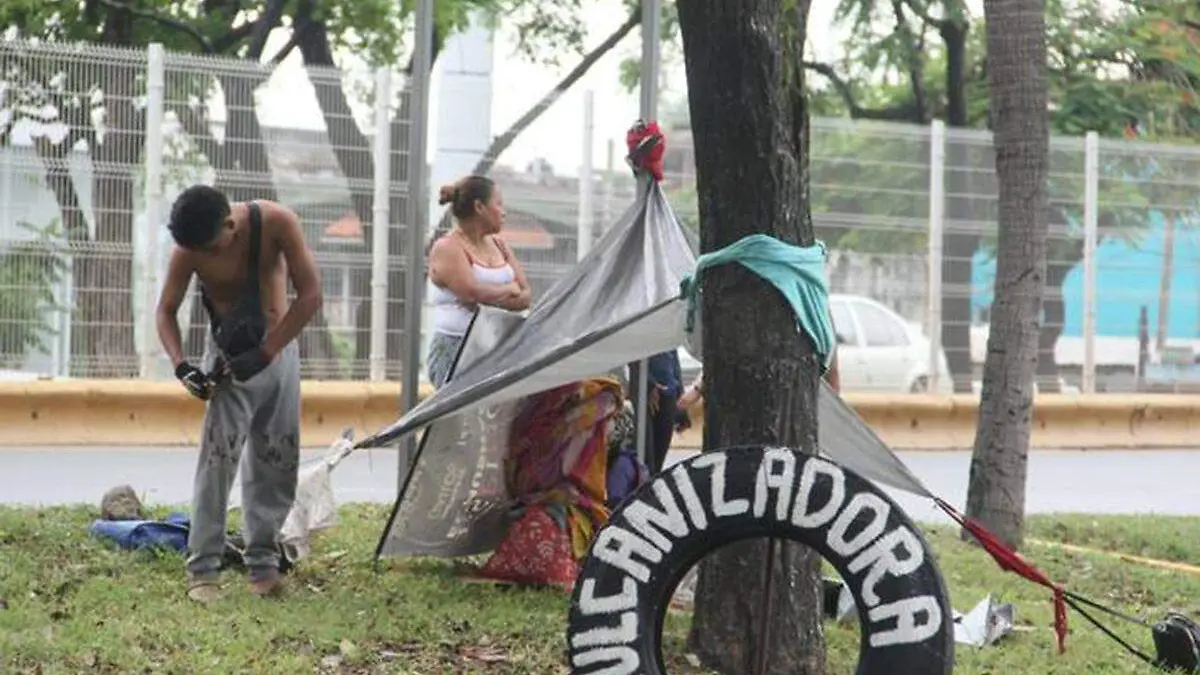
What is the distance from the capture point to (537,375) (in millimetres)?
7270

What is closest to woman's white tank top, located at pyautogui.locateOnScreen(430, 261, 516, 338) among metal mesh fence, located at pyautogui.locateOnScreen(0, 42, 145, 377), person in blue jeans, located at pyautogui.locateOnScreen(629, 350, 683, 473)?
person in blue jeans, located at pyautogui.locateOnScreen(629, 350, 683, 473)

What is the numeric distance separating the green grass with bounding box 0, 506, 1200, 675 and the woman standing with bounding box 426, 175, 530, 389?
957 millimetres

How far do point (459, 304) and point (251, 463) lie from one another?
1277 mm

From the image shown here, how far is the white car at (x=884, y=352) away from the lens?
1688 cm

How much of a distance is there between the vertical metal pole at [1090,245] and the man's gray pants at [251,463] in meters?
10.6

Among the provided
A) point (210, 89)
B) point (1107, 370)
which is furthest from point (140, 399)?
point (1107, 370)

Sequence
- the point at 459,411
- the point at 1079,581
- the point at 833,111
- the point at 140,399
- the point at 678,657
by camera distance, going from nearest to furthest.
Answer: the point at 678,657 < the point at 459,411 < the point at 1079,581 < the point at 140,399 < the point at 833,111

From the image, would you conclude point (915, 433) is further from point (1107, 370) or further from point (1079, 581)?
point (1079, 581)

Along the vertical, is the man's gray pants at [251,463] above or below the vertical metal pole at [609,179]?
below

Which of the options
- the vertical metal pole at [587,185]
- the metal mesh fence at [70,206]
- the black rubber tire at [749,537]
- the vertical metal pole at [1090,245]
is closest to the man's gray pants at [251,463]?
the black rubber tire at [749,537]

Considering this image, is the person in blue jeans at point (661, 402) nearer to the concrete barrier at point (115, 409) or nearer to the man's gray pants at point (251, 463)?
the man's gray pants at point (251, 463)

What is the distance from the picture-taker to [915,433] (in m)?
16.9

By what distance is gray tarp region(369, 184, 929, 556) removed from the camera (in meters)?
7.27

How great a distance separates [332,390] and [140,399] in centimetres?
131
